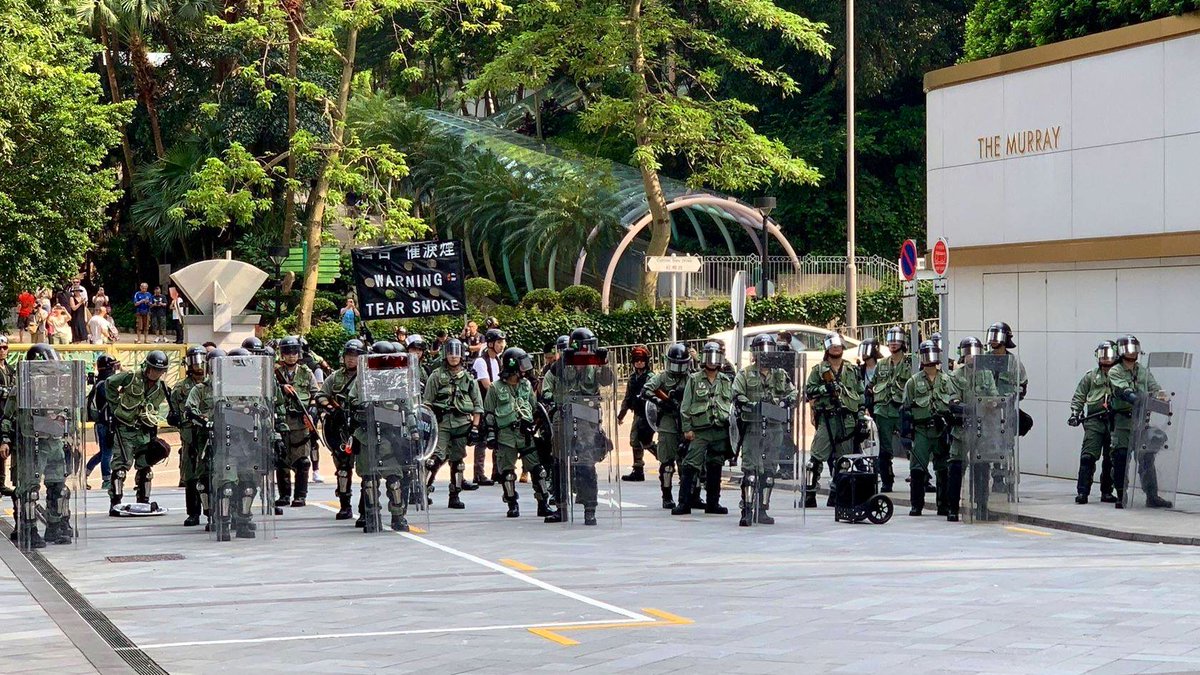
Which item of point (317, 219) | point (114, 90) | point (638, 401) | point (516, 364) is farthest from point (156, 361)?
point (114, 90)

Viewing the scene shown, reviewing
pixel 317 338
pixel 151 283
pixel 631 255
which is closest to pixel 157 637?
pixel 317 338

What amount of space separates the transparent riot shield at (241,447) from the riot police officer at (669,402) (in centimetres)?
399

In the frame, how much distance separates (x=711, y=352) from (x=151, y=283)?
32.9 metres

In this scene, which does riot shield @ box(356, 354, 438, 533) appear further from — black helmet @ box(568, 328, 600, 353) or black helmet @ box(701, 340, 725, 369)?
black helmet @ box(701, 340, 725, 369)

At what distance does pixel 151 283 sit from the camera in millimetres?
46594

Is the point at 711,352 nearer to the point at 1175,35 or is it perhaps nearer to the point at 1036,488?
the point at 1036,488

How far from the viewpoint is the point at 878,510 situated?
1612cm

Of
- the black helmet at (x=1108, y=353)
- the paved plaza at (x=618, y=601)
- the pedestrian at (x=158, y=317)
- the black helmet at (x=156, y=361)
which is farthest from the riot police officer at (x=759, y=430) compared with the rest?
the pedestrian at (x=158, y=317)

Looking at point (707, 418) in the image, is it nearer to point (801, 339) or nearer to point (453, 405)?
point (453, 405)

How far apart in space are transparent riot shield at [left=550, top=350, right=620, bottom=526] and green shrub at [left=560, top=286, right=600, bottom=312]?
837 inches

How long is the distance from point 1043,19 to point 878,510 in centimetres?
917

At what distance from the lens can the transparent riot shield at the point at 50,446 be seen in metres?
15.1

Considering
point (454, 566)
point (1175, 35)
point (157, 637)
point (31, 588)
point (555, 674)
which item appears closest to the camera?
point (555, 674)

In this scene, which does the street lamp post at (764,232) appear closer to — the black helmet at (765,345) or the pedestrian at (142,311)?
the pedestrian at (142,311)
